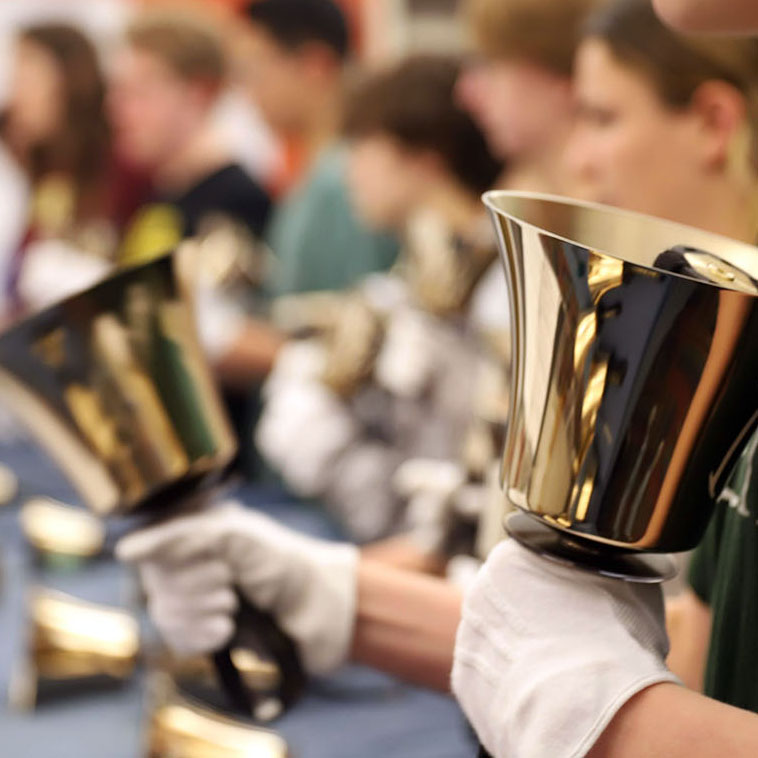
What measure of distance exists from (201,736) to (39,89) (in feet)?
7.86

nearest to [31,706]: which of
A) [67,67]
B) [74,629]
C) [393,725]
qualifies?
[74,629]

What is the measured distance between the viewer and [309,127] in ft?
9.28

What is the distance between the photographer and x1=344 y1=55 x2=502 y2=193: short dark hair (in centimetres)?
194

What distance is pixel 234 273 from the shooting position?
218 centimetres

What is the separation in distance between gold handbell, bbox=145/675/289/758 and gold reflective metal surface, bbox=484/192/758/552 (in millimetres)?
554

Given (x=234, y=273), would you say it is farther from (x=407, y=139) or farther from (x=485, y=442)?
(x=485, y=442)

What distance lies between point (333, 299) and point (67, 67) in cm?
144

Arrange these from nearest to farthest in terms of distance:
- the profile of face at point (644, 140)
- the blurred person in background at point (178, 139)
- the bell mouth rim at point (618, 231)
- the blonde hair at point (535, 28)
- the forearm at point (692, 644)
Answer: the bell mouth rim at point (618, 231) < the forearm at point (692, 644) < the profile of face at point (644, 140) < the blonde hair at point (535, 28) < the blurred person in background at point (178, 139)

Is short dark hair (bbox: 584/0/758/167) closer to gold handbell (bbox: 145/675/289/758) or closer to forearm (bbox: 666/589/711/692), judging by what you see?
forearm (bbox: 666/589/711/692)

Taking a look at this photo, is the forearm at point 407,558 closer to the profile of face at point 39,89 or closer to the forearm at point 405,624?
the forearm at point 405,624

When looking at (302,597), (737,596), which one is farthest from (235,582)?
(737,596)

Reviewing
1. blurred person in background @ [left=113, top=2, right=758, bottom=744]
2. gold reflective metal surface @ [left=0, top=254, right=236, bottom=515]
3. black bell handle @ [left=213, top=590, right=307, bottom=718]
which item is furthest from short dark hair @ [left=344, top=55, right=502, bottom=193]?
black bell handle @ [left=213, top=590, right=307, bottom=718]

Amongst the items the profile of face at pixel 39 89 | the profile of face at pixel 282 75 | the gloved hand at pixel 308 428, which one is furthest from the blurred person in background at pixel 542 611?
the profile of face at pixel 39 89

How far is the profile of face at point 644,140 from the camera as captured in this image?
1.15 m
